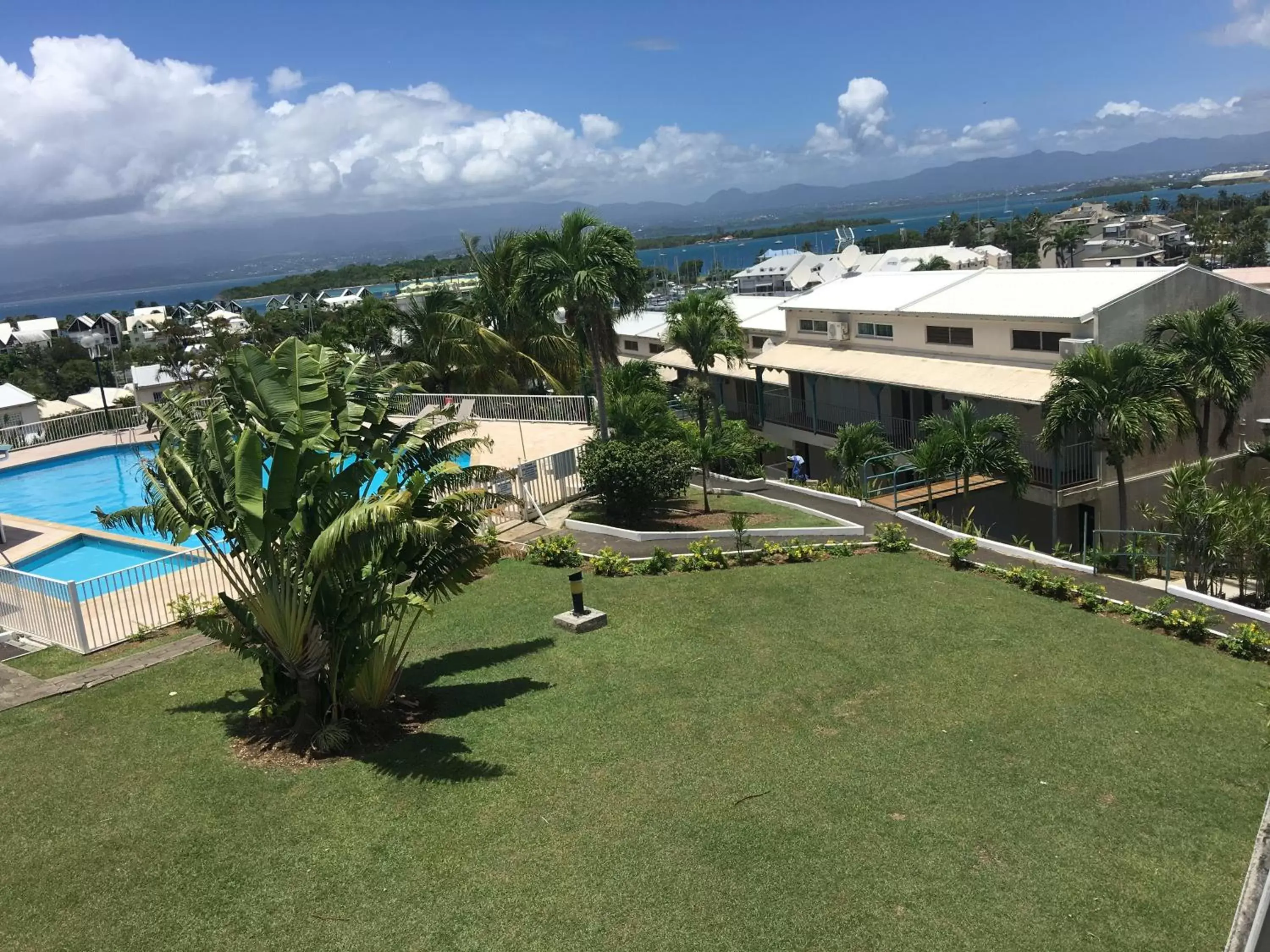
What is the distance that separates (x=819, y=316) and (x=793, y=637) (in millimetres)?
19024

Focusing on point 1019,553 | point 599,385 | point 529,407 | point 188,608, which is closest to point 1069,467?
point 1019,553

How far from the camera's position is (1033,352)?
2275cm

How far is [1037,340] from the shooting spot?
74.4 ft

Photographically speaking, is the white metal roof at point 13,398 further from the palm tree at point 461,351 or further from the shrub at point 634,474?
the shrub at point 634,474

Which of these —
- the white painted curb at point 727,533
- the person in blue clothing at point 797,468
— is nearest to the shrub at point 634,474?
the white painted curb at point 727,533

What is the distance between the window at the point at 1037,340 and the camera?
72.7 feet

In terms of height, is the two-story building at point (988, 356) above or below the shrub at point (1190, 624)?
above

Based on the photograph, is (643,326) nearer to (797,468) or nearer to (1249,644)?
(797,468)

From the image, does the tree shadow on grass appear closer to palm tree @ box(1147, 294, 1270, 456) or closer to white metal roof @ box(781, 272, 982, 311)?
palm tree @ box(1147, 294, 1270, 456)

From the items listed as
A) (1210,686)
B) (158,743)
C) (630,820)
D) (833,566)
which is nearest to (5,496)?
(158,743)

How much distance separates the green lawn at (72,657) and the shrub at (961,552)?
12.8m

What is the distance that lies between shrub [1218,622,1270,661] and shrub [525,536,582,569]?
1012 centimetres

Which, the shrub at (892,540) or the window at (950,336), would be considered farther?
the window at (950,336)

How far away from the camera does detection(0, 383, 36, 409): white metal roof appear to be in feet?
123
